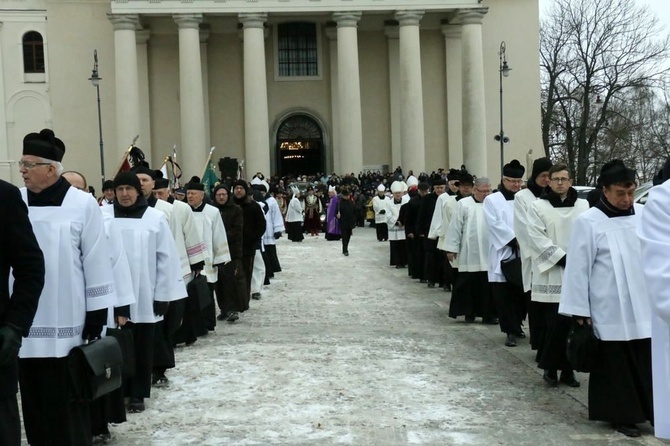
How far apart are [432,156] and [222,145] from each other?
1088 cm

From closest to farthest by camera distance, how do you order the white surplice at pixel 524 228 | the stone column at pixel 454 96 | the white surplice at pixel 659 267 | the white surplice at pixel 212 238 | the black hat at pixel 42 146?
the white surplice at pixel 659 267 → the black hat at pixel 42 146 → the white surplice at pixel 524 228 → the white surplice at pixel 212 238 → the stone column at pixel 454 96

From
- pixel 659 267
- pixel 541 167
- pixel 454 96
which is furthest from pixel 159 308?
pixel 454 96

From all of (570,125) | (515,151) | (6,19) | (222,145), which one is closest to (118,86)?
(222,145)

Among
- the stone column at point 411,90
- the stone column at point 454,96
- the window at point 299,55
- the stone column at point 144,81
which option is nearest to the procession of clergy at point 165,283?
the stone column at point 411,90

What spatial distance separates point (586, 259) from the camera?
24.5ft

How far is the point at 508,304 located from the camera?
1132 cm

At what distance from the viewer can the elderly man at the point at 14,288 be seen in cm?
480

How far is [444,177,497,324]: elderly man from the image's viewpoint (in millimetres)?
13094

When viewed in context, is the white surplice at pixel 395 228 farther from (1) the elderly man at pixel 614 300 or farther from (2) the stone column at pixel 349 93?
(2) the stone column at pixel 349 93

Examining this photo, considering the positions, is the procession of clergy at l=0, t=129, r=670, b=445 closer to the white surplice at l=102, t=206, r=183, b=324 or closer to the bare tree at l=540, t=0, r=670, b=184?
the white surplice at l=102, t=206, r=183, b=324

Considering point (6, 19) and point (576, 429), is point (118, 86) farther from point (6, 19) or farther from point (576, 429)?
point (576, 429)

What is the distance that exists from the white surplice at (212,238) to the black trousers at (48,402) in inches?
259

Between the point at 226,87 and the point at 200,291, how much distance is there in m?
37.5

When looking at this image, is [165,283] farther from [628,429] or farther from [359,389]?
[628,429]
